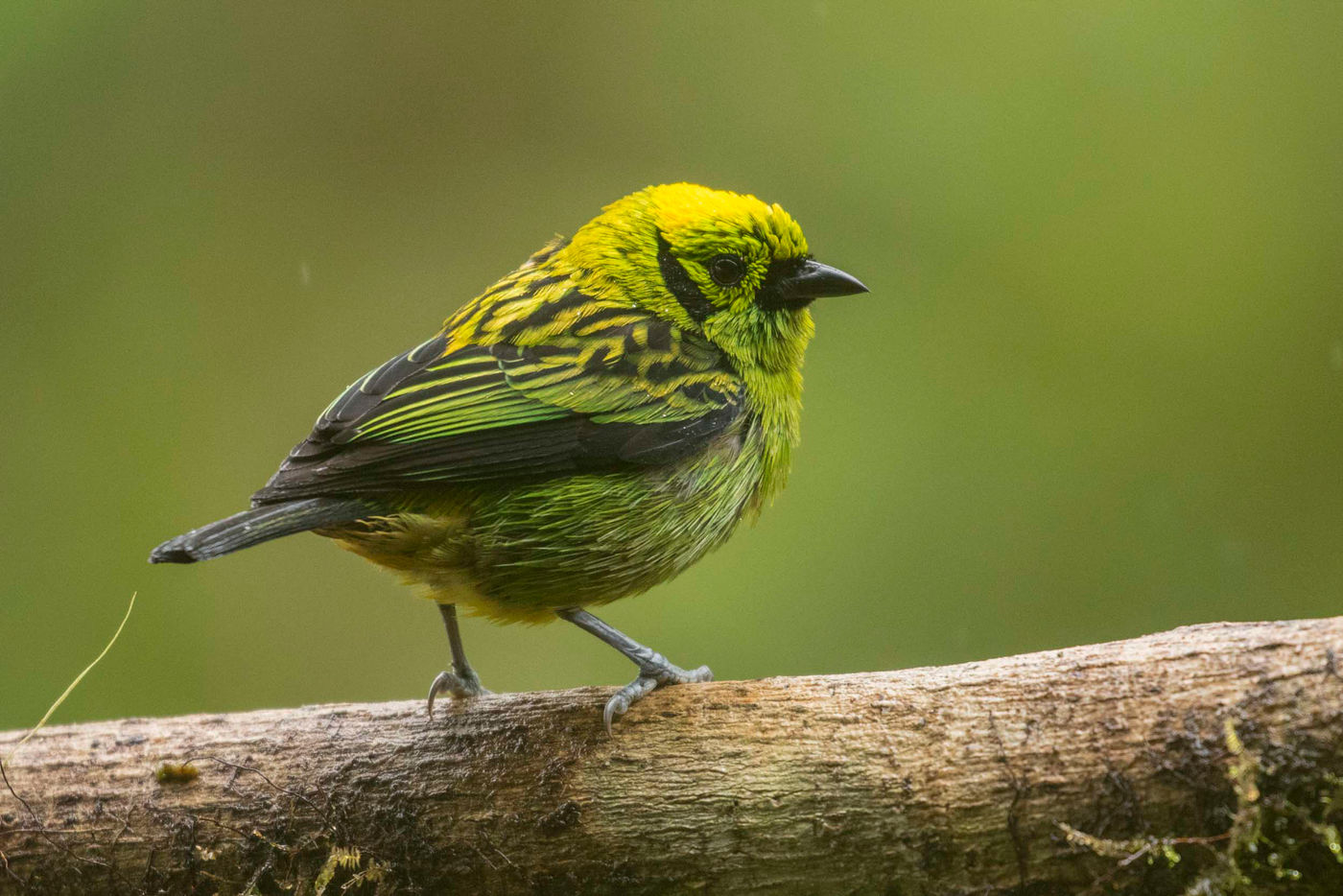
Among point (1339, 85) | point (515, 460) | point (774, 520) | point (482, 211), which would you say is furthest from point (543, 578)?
point (1339, 85)

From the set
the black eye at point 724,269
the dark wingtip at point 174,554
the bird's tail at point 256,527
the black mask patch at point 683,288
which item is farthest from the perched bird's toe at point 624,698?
the black eye at point 724,269

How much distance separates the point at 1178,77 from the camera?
6.74 m

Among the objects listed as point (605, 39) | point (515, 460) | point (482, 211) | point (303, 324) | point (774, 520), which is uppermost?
point (605, 39)

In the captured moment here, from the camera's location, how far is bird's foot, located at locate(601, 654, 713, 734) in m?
3.04

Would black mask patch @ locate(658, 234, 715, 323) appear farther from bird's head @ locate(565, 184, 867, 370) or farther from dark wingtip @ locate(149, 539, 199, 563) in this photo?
dark wingtip @ locate(149, 539, 199, 563)

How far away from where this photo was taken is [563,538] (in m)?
3.26

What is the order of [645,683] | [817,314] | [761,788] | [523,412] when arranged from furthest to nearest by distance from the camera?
[817,314] < [523,412] < [645,683] < [761,788]

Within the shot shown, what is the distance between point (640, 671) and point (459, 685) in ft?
2.03

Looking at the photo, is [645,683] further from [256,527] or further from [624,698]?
[256,527]

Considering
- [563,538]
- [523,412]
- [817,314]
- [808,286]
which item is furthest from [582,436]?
[817,314]

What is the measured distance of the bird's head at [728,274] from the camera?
3.79m

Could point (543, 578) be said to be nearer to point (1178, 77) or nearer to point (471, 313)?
point (471, 313)

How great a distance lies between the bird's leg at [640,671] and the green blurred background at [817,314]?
2.54m

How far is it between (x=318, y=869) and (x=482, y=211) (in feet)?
16.1
